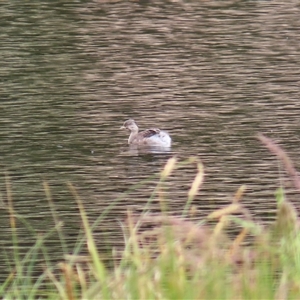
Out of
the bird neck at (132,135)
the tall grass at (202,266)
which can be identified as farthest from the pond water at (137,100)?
the tall grass at (202,266)

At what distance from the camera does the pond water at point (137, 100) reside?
1310 centimetres

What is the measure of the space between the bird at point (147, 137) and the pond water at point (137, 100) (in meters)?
0.20

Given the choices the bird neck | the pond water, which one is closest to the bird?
the bird neck

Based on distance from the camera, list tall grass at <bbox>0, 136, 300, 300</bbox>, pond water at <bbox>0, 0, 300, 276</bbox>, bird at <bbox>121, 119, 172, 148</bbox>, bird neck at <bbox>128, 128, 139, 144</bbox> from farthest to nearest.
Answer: bird neck at <bbox>128, 128, 139, 144</bbox> < bird at <bbox>121, 119, 172, 148</bbox> < pond water at <bbox>0, 0, 300, 276</bbox> < tall grass at <bbox>0, 136, 300, 300</bbox>

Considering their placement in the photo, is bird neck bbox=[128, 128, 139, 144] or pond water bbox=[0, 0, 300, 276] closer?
pond water bbox=[0, 0, 300, 276]

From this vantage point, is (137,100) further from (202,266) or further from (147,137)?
(202,266)

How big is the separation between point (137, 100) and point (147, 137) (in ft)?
13.2

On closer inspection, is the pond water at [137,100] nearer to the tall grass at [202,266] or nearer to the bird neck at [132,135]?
the bird neck at [132,135]

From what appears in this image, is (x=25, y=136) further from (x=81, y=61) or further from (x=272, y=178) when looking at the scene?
(x=81, y=61)

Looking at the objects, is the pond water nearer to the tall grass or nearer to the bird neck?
the bird neck

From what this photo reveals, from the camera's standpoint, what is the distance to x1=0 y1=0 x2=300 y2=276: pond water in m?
13.1

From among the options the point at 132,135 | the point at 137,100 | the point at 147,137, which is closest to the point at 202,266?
the point at 147,137

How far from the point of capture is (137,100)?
1972 centimetres

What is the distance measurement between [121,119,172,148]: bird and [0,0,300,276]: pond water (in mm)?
201
